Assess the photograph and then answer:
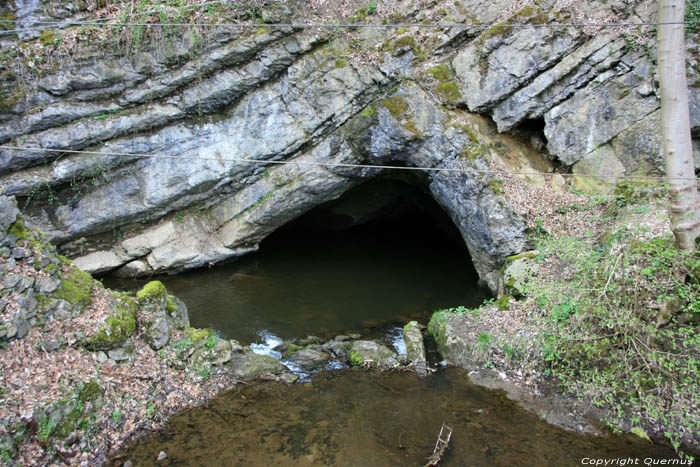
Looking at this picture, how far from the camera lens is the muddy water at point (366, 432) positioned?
16.6 feet

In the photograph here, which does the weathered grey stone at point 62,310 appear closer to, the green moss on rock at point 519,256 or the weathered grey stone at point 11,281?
the weathered grey stone at point 11,281

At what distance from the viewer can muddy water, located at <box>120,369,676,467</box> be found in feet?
16.6

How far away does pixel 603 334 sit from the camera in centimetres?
600

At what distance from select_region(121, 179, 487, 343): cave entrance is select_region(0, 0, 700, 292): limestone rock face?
1.40 metres

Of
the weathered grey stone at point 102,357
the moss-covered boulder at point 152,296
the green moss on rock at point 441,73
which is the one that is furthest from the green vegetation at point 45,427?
the green moss on rock at point 441,73

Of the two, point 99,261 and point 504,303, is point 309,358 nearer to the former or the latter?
point 504,303

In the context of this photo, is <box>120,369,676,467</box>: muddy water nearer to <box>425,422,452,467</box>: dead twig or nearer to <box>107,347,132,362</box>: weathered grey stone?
<box>425,422,452,467</box>: dead twig

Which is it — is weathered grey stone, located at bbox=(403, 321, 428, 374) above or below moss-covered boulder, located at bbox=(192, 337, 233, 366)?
above

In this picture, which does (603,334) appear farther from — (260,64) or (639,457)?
(260,64)

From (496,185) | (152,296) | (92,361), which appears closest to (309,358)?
(152,296)

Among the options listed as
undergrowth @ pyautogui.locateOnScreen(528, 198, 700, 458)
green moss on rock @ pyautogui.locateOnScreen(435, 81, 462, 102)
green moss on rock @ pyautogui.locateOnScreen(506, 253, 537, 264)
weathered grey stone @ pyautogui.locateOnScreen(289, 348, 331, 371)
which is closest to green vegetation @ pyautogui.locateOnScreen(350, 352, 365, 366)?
weathered grey stone @ pyautogui.locateOnScreen(289, 348, 331, 371)

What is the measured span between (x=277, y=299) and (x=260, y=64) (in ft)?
19.6

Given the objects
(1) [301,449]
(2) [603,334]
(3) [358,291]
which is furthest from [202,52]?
(2) [603,334]

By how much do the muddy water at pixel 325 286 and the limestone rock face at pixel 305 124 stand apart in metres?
1.11
